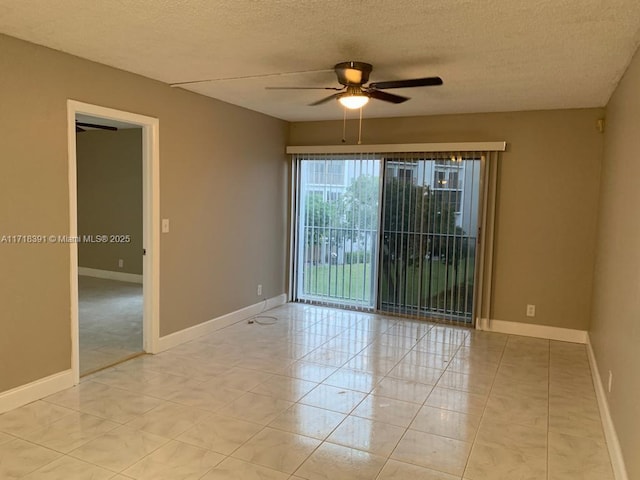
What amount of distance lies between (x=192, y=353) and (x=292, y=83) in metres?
2.50

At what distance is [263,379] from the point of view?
12.1 ft

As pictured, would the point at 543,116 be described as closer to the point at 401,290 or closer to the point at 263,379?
the point at 401,290

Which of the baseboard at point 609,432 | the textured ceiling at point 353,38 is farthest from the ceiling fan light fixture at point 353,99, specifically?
the baseboard at point 609,432

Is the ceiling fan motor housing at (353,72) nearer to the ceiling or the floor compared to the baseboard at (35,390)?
nearer to the ceiling

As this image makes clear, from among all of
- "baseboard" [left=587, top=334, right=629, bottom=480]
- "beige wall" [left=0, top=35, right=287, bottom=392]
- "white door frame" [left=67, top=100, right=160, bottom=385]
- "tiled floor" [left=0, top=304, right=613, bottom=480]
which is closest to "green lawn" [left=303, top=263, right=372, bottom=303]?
"beige wall" [left=0, top=35, right=287, bottom=392]

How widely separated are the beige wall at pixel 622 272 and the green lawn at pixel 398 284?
4.87 ft

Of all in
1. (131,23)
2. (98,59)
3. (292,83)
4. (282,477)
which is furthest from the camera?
(292,83)

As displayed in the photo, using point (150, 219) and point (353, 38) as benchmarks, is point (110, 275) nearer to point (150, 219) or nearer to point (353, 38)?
point (150, 219)

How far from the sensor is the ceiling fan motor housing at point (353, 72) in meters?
3.21

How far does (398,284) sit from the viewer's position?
18.7 feet

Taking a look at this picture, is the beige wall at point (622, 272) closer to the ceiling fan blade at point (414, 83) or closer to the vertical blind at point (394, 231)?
the ceiling fan blade at point (414, 83)

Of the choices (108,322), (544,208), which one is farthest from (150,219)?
(544,208)

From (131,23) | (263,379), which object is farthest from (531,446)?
(131,23)

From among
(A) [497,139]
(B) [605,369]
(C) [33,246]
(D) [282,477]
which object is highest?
(A) [497,139]
